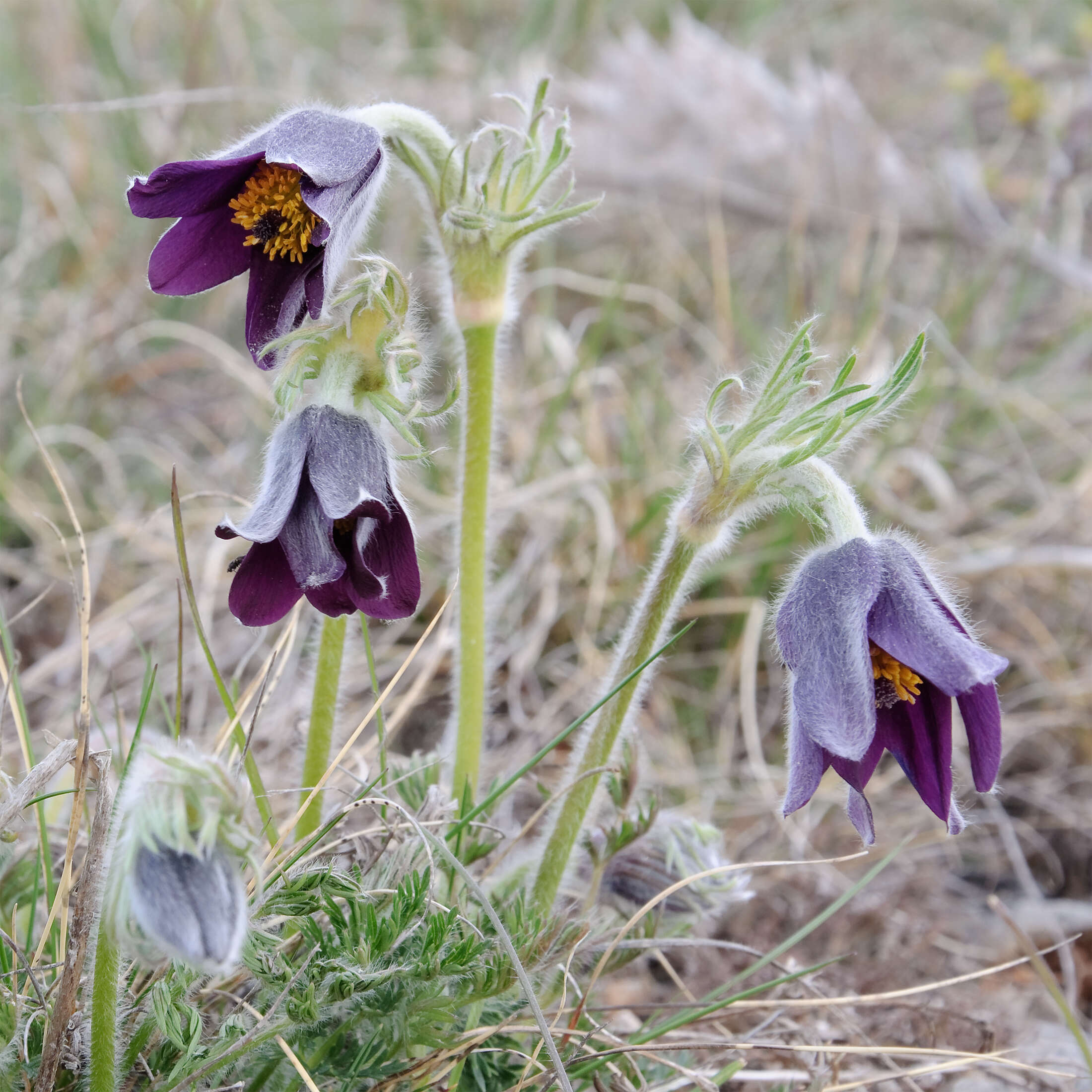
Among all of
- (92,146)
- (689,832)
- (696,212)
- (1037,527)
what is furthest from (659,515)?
(92,146)

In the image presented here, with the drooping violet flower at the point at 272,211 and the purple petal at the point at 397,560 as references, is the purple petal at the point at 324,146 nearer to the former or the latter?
the drooping violet flower at the point at 272,211

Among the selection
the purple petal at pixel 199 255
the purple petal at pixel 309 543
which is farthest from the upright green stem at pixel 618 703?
the purple petal at pixel 199 255

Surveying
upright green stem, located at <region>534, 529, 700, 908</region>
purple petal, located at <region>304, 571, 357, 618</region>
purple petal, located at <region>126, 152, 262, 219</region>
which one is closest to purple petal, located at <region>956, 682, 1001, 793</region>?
upright green stem, located at <region>534, 529, 700, 908</region>

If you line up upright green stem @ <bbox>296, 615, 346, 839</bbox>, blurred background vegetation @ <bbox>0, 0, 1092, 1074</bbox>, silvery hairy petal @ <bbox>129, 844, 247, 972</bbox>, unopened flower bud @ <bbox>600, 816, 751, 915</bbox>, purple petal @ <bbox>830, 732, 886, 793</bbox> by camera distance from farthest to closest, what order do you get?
blurred background vegetation @ <bbox>0, 0, 1092, 1074</bbox> → unopened flower bud @ <bbox>600, 816, 751, 915</bbox> → upright green stem @ <bbox>296, 615, 346, 839</bbox> → purple petal @ <bbox>830, 732, 886, 793</bbox> → silvery hairy petal @ <bbox>129, 844, 247, 972</bbox>

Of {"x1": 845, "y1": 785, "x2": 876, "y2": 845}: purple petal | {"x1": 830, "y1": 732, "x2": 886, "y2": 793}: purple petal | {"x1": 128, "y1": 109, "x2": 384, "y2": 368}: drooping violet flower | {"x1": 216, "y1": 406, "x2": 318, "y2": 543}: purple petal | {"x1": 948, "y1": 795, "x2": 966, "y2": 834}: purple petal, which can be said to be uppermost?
{"x1": 128, "y1": 109, "x2": 384, "y2": 368}: drooping violet flower

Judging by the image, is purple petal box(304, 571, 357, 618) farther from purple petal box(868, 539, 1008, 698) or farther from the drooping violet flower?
purple petal box(868, 539, 1008, 698)

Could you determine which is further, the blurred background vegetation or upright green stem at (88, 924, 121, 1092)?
the blurred background vegetation

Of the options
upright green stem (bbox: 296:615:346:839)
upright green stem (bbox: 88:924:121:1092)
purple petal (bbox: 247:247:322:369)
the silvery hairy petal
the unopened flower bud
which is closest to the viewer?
the silvery hairy petal
